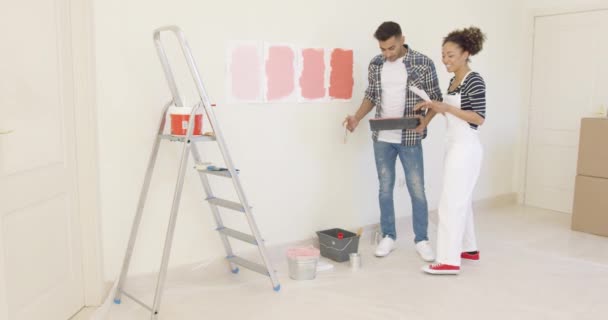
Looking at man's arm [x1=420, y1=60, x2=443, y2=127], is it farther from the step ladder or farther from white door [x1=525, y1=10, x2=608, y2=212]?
white door [x1=525, y1=10, x2=608, y2=212]

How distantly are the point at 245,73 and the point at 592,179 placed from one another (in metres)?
2.86

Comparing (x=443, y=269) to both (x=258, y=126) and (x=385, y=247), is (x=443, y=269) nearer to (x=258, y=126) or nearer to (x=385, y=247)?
(x=385, y=247)

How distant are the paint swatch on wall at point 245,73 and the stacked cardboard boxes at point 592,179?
2658mm

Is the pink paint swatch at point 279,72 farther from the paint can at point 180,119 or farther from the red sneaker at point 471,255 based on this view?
the red sneaker at point 471,255

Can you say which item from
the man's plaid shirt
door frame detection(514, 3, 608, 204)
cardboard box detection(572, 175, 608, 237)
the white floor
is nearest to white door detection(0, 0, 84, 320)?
the white floor

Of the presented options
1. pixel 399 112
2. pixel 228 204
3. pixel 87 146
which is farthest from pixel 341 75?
pixel 87 146

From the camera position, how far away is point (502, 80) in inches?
198

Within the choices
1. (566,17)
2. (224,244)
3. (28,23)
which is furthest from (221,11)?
(566,17)

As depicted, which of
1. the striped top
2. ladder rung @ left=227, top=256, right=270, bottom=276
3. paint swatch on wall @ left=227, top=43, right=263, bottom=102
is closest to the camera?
ladder rung @ left=227, top=256, right=270, bottom=276

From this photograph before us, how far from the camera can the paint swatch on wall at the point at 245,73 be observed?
3.23 m

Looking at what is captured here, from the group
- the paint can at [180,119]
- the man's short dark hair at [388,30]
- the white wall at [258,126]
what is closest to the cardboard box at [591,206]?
the white wall at [258,126]

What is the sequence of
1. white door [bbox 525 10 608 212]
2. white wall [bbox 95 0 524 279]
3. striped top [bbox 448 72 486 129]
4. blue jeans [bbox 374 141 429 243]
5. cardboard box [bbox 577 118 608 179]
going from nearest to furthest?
white wall [bbox 95 0 524 279], striped top [bbox 448 72 486 129], blue jeans [bbox 374 141 429 243], cardboard box [bbox 577 118 608 179], white door [bbox 525 10 608 212]

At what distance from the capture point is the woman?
10.2ft

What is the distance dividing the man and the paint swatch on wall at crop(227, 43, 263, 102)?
730 millimetres
